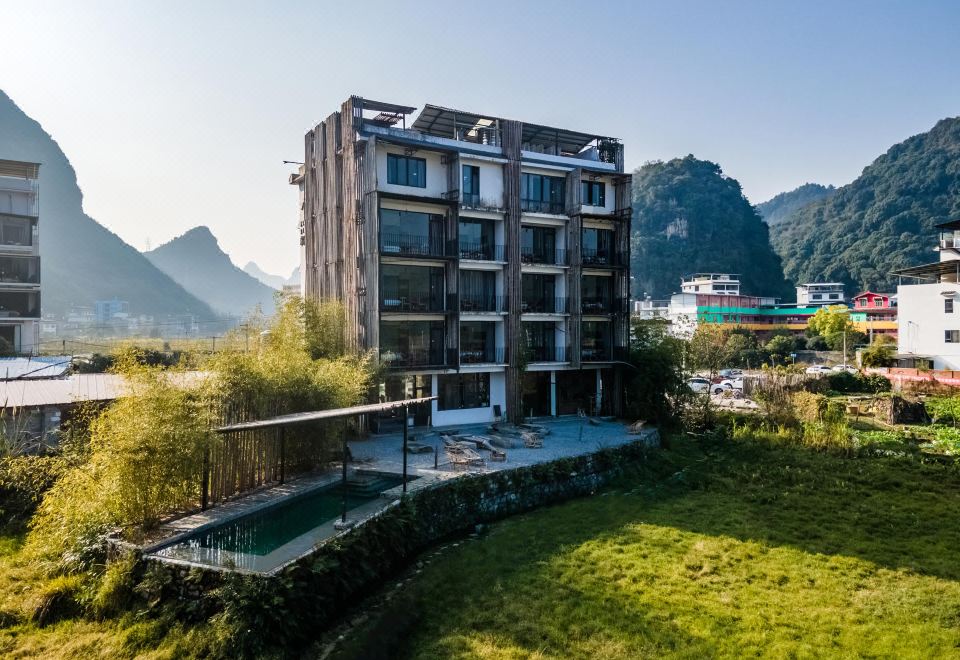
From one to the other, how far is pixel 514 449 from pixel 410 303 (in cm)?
821

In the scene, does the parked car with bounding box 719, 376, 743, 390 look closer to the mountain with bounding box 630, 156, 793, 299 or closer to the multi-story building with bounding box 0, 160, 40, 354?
the multi-story building with bounding box 0, 160, 40, 354

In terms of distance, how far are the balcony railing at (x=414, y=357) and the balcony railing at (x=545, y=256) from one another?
21.4 feet

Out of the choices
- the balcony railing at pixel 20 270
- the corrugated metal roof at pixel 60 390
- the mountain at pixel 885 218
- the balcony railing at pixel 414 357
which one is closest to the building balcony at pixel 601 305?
the balcony railing at pixel 414 357

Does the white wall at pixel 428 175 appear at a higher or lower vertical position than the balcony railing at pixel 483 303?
higher

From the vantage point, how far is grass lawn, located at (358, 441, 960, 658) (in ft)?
31.6

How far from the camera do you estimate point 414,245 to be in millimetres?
25703

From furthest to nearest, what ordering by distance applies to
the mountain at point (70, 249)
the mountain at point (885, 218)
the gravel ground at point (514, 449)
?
the mountain at point (885, 218), the mountain at point (70, 249), the gravel ground at point (514, 449)

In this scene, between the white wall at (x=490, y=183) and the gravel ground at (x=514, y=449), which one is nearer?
the gravel ground at (x=514, y=449)

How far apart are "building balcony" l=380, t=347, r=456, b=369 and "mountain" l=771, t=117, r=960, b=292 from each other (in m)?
95.5

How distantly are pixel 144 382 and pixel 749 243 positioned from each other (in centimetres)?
11872

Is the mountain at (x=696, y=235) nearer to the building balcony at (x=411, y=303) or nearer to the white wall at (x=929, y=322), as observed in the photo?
the white wall at (x=929, y=322)

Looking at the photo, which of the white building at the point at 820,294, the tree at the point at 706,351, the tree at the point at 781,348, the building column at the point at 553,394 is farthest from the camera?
the white building at the point at 820,294

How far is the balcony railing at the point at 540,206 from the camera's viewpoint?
2850cm

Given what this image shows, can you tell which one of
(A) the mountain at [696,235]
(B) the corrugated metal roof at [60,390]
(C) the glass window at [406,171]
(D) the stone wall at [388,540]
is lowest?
(D) the stone wall at [388,540]
